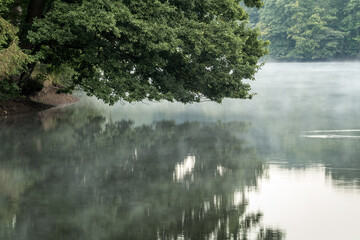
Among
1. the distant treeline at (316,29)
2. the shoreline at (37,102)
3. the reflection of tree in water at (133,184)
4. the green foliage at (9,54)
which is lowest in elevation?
the reflection of tree in water at (133,184)

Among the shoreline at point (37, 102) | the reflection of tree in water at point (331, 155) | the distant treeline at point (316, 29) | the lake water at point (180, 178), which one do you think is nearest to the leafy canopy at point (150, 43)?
the lake water at point (180, 178)

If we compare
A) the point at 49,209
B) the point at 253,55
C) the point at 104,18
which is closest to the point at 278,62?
the point at 253,55

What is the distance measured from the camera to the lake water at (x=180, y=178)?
8695 millimetres

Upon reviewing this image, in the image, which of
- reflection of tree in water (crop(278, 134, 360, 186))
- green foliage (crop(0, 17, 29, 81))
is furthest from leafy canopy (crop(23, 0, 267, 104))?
reflection of tree in water (crop(278, 134, 360, 186))

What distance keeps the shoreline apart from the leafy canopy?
248 centimetres

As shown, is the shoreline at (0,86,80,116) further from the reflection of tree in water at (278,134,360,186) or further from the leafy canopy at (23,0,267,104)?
the reflection of tree in water at (278,134,360,186)

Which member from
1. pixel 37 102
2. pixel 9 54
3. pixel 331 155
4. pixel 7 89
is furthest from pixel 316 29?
pixel 331 155

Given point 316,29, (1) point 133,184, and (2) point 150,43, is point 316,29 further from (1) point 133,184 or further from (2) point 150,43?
(1) point 133,184

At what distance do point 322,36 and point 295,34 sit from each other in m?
7.10

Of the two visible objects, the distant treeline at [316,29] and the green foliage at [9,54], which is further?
the distant treeline at [316,29]

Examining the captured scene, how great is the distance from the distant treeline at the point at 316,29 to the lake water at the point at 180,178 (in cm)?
7722

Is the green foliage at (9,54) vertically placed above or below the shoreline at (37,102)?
above

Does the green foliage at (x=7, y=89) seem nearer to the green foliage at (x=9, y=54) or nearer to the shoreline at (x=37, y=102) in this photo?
the shoreline at (x=37, y=102)

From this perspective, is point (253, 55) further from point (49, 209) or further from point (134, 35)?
point (49, 209)
